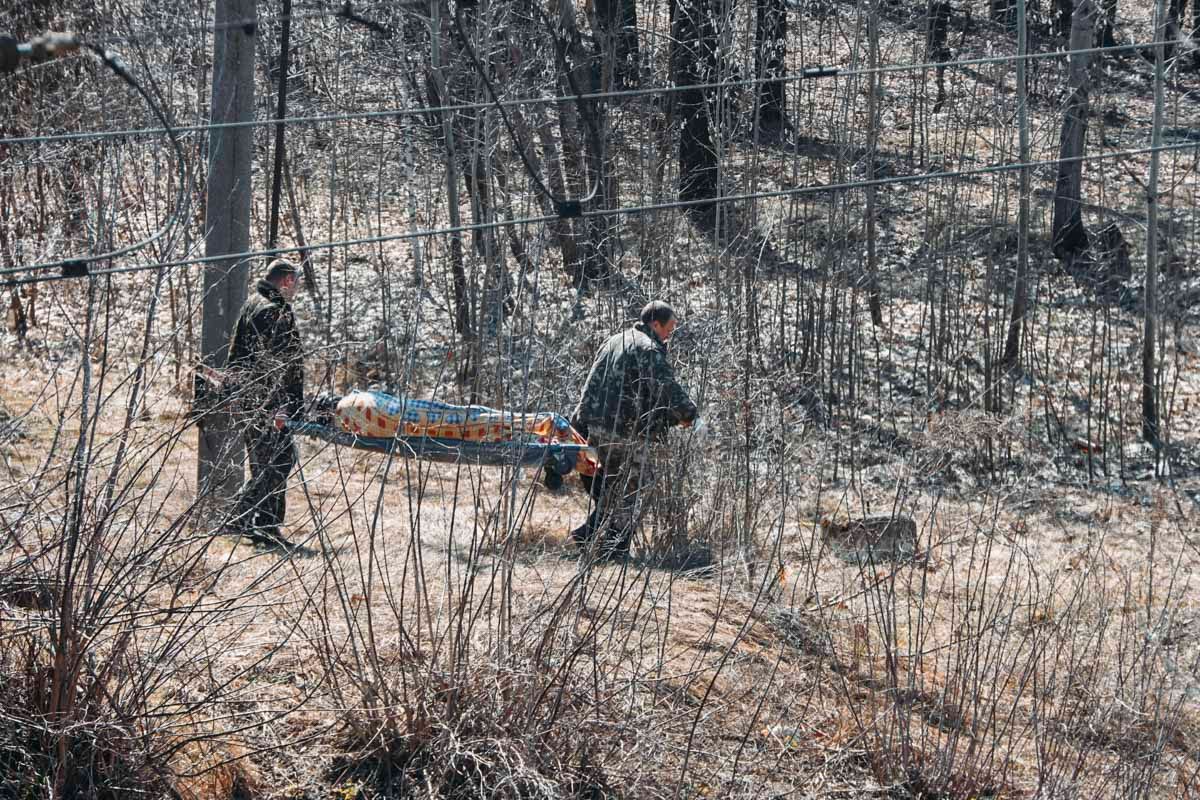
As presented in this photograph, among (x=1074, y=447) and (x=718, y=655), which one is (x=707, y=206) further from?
(x=718, y=655)

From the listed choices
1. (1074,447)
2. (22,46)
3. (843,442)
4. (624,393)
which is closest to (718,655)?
(624,393)

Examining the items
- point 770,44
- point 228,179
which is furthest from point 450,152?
point 228,179

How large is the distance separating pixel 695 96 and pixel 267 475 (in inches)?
467

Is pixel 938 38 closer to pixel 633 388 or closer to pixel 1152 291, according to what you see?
pixel 1152 291

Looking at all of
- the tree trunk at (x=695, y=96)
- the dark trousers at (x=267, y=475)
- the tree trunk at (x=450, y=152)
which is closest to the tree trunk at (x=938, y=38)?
the tree trunk at (x=695, y=96)

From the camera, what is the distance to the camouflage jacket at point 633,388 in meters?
7.34

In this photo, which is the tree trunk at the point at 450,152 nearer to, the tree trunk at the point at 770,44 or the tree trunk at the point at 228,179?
the tree trunk at the point at 770,44

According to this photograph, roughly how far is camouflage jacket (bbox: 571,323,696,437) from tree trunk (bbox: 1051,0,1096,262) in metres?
7.65

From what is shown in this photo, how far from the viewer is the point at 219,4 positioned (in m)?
8.01

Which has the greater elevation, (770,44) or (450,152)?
(770,44)

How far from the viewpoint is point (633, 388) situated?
7586mm

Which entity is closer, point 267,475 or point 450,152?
point 267,475

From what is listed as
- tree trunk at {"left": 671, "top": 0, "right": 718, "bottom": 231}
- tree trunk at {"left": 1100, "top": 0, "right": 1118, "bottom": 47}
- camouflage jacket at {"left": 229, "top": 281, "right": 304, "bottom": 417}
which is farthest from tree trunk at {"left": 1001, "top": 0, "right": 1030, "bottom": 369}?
camouflage jacket at {"left": 229, "top": 281, "right": 304, "bottom": 417}

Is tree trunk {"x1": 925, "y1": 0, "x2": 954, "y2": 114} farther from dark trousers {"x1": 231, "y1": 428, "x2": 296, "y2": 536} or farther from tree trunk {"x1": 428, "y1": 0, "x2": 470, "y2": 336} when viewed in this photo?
dark trousers {"x1": 231, "y1": 428, "x2": 296, "y2": 536}
